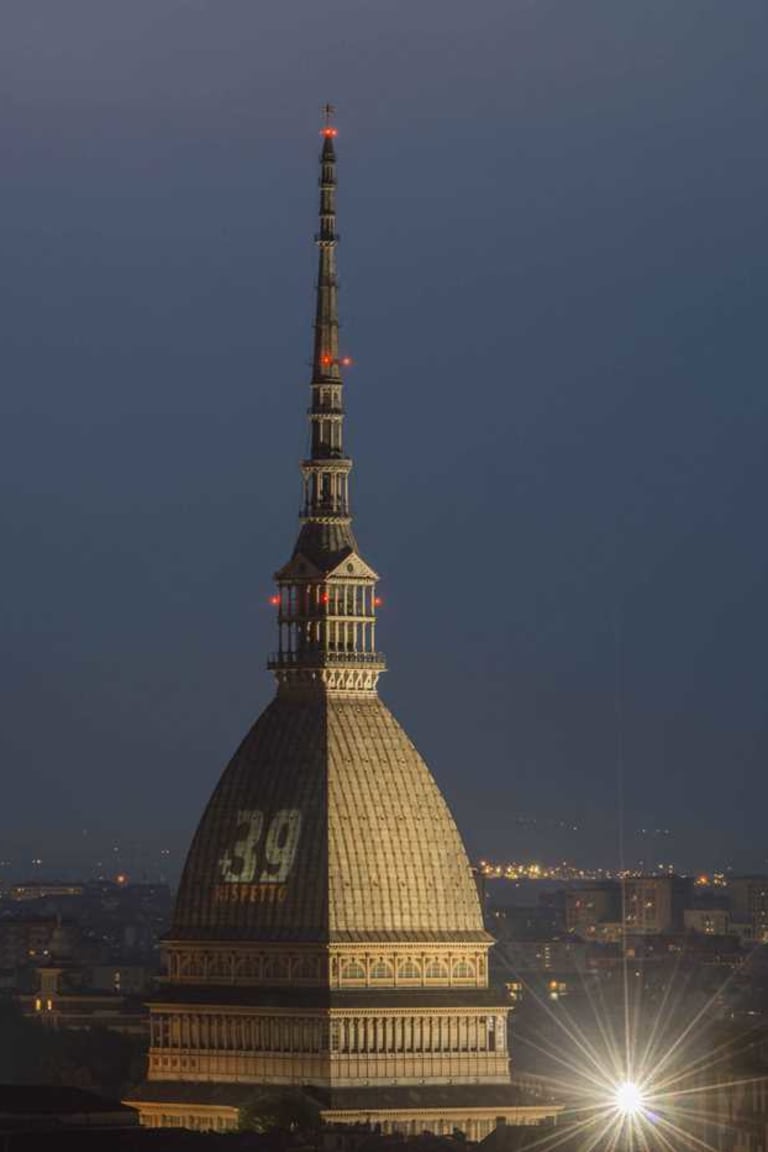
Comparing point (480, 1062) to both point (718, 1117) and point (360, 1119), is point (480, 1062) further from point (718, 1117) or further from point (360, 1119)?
point (718, 1117)

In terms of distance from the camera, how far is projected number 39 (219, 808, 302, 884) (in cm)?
16000

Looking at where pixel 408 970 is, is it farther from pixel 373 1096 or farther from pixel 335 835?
pixel 335 835

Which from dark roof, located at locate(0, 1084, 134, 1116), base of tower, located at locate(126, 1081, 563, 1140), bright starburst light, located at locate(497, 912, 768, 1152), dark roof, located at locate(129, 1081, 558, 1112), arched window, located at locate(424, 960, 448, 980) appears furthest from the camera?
arched window, located at locate(424, 960, 448, 980)

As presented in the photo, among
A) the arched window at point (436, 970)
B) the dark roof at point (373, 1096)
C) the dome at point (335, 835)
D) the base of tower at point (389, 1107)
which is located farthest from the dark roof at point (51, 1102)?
the arched window at point (436, 970)

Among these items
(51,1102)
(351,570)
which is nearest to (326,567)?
(351,570)

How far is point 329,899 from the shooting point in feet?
524

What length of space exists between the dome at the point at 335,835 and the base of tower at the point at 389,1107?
3.97 m

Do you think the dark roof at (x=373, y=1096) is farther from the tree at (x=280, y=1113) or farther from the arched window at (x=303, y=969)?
the arched window at (x=303, y=969)

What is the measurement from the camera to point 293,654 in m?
162

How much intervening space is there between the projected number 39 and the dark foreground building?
0.11 feet

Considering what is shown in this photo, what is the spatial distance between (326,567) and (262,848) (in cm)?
704

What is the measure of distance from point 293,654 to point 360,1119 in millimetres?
12335

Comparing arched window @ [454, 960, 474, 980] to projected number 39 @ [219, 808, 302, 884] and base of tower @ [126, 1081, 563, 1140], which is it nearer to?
base of tower @ [126, 1081, 563, 1140]

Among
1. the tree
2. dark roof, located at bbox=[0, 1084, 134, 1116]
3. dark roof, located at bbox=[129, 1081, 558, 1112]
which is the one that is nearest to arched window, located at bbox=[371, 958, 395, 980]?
dark roof, located at bbox=[129, 1081, 558, 1112]
